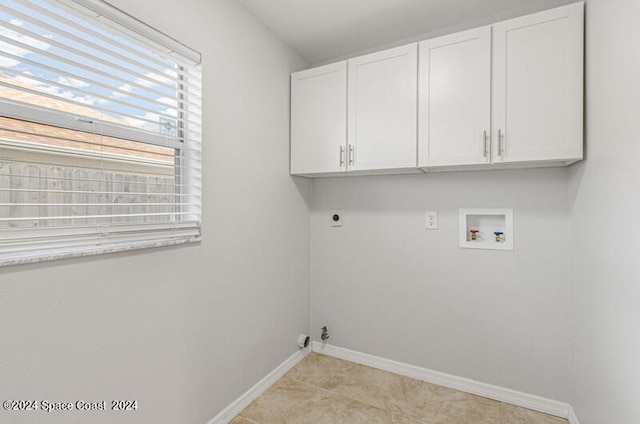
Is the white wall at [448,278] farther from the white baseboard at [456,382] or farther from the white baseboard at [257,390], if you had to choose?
the white baseboard at [257,390]

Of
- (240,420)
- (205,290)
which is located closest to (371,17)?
(205,290)

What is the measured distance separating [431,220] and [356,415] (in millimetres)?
1315

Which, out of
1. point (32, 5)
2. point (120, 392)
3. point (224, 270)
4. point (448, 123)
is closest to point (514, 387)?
point (448, 123)

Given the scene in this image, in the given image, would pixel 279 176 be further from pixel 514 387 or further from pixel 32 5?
pixel 514 387

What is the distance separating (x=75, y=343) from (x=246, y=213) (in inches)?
40.3

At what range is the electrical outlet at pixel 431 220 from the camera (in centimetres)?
217

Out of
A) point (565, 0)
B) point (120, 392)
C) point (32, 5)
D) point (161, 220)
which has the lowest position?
point (120, 392)

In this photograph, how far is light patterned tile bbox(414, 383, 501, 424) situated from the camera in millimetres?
1797

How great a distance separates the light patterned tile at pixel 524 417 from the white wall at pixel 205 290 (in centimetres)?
143

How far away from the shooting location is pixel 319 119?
2221 mm

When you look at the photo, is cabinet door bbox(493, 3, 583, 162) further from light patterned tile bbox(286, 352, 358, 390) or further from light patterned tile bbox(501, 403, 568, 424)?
light patterned tile bbox(286, 352, 358, 390)

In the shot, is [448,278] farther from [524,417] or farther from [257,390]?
[257,390]

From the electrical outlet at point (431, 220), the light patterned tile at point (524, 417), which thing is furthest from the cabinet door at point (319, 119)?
the light patterned tile at point (524, 417)

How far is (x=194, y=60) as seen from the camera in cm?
157
